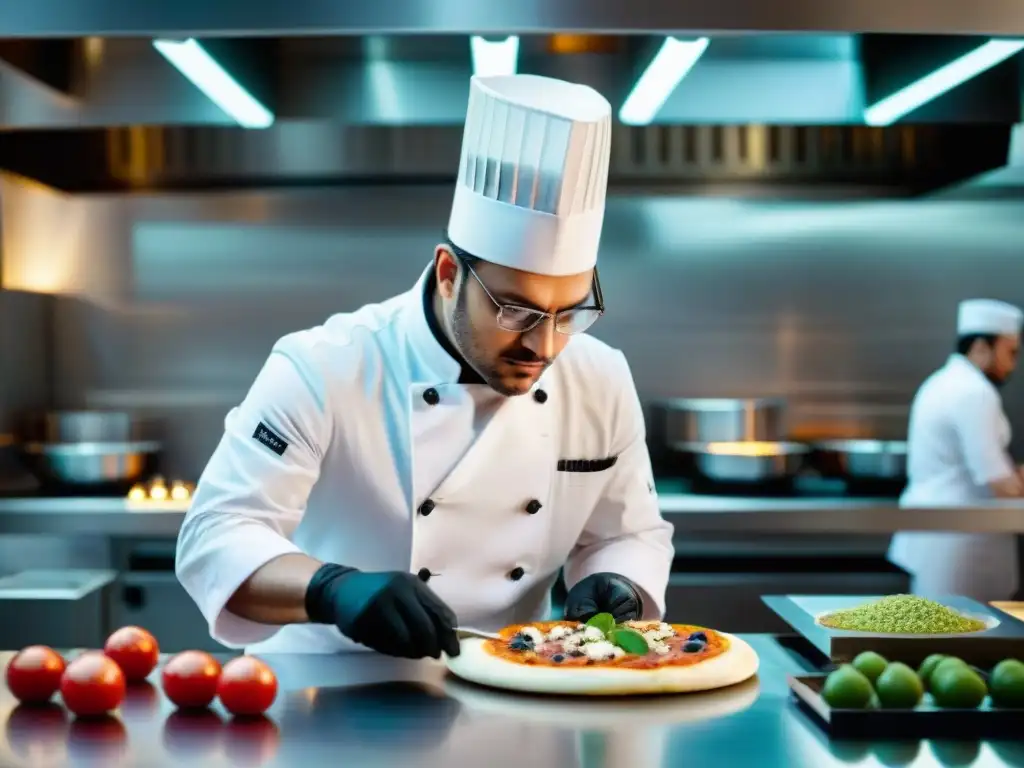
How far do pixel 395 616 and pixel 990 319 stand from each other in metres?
3.14

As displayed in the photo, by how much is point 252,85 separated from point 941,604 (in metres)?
2.25

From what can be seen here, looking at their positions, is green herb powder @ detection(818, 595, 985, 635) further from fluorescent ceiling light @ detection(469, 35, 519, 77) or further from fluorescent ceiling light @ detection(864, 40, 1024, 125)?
fluorescent ceiling light @ detection(469, 35, 519, 77)

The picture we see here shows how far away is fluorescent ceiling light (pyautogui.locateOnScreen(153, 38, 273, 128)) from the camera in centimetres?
235

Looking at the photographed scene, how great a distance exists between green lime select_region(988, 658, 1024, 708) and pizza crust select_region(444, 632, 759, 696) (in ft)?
1.06

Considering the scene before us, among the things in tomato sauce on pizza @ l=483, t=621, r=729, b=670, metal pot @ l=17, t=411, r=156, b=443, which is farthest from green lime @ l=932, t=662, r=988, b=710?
metal pot @ l=17, t=411, r=156, b=443

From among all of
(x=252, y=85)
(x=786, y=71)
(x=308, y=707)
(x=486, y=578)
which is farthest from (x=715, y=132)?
(x=308, y=707)

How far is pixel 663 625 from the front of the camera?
1.77 m

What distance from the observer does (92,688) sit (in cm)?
144

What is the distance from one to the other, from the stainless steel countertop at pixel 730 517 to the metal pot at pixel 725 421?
0.44m

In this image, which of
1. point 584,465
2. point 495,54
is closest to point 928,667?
point 584,465

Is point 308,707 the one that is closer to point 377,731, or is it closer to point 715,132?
point 377,731

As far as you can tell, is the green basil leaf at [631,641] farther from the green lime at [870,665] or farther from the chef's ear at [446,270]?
the chef's ear at [446,270]

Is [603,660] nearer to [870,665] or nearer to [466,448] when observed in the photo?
[870,665]

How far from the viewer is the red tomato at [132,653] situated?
63.1 inches
